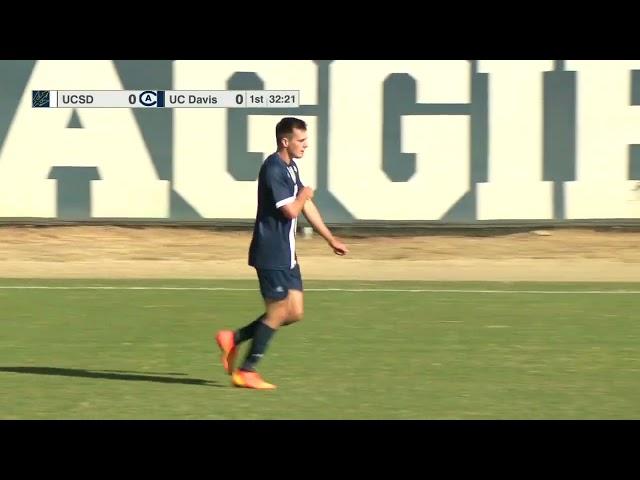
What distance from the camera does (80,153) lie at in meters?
28.8

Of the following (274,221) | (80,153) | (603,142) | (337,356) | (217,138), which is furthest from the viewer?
(80,153)

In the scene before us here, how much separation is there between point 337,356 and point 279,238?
7.78ft

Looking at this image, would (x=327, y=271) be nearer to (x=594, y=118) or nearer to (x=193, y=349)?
(x=594, y=118)

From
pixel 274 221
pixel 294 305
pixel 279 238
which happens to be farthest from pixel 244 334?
pixel 274 221

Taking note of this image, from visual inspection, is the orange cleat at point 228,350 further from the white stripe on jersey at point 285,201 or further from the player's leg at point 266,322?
the white stripe on jersey at point 285,201

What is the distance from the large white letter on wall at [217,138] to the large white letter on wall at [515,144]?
10.7ft

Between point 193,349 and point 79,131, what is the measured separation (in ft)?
51.3

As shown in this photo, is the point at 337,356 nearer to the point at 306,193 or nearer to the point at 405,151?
the point at 306,193

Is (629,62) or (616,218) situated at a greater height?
(629,62)

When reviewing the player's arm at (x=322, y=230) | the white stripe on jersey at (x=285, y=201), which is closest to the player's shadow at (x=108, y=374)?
the player's arm at (x=322, y=230)

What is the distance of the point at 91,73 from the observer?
2859 centimetres

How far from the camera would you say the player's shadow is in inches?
462

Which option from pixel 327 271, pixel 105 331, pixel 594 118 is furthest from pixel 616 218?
pixel 105 331

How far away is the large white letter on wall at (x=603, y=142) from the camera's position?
2812 centimetres
